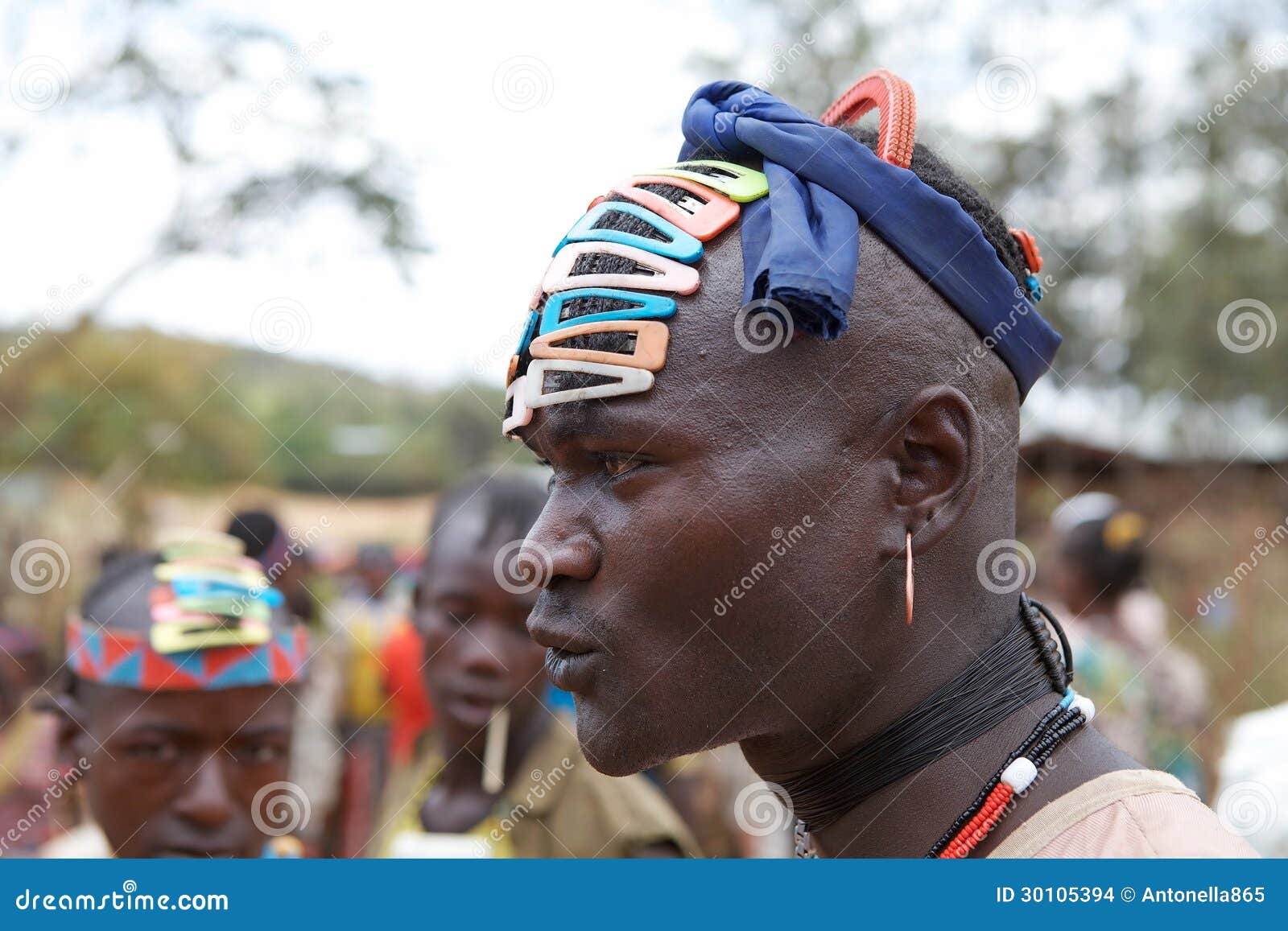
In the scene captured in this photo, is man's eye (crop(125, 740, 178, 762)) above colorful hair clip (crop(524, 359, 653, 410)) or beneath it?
beneath

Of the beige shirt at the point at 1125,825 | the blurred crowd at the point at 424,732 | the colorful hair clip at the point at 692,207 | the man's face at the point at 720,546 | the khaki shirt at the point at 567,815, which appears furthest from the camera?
the khaki shirt at the point at 567,815

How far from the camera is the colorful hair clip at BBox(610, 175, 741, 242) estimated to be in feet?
6.96

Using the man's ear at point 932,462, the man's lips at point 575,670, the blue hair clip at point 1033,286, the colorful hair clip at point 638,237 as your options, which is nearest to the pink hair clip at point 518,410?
the colorful hair clip at point 638,237

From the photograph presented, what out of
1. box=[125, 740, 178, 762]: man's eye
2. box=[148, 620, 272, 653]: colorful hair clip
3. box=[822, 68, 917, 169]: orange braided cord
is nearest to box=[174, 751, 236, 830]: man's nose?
box=[125, 740, 178, 762]: man's eye

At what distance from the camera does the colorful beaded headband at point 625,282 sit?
2059 millimetres

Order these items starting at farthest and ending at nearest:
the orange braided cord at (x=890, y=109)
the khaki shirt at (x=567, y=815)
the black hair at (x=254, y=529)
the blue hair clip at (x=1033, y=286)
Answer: the black hair at (x=254, y=529), the khaki shirt at (x=567, y=815), the blue hair clip at (x=1033, y=286), the orange braided cord at (x=890, y=109)

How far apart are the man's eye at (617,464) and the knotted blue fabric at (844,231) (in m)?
0.34

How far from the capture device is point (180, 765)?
3947mm

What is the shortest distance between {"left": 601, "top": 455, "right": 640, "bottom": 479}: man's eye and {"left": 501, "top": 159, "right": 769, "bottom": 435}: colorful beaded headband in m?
0.11

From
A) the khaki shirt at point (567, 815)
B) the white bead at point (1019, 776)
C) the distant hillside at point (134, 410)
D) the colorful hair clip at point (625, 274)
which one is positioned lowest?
the distant hillside at point (134, 410)

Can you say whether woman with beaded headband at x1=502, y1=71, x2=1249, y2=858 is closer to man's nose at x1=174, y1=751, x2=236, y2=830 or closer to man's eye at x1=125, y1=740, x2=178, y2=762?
man's nose at x1=174, y1=751, x2=236, y2=830

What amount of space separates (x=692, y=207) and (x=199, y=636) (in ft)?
8.94

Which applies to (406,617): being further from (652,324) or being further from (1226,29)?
(1226,29)

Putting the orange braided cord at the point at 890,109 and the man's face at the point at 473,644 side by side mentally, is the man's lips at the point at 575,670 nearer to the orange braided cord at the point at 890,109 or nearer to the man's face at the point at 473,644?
the orange braided cord at the point at 890,109
